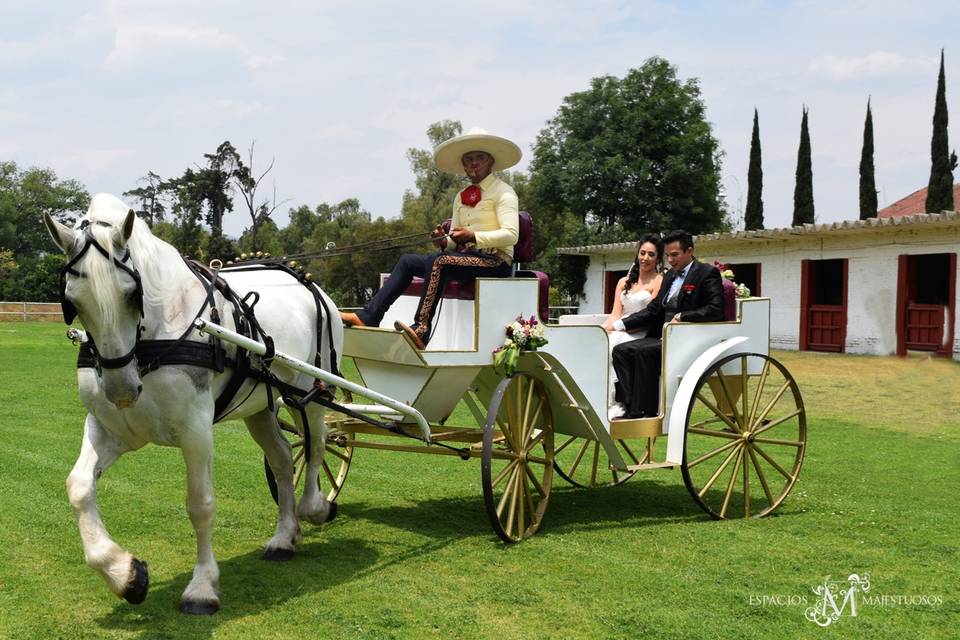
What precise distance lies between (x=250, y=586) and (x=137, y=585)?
2.77 ft

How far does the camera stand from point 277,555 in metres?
5.66

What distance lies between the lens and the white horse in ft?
13.3

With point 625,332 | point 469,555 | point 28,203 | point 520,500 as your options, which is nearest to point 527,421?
point 520,500

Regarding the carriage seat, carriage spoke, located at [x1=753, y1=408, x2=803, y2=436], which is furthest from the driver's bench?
carriage spoke, located at [x1=753, y1=408, x2=803, y2=436]

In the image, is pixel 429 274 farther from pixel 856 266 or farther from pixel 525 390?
pixel 856 266

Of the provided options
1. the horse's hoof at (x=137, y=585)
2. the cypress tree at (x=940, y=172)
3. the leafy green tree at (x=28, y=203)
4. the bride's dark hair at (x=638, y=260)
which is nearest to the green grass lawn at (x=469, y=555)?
the horse's hoof at (x=137, y=585)

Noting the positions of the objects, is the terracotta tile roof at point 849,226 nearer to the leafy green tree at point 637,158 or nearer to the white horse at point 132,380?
the leafy green tree at point 637,158

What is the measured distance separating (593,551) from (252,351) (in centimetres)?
258

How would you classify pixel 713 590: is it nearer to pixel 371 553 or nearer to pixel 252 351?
pixel 371 553

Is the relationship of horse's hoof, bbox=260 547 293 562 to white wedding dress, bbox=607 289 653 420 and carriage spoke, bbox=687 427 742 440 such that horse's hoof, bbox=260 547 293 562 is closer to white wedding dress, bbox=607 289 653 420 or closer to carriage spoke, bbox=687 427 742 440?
white wedding dress, bbox=607 289 653 420

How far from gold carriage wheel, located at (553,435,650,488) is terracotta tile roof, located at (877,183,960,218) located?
26260 mm

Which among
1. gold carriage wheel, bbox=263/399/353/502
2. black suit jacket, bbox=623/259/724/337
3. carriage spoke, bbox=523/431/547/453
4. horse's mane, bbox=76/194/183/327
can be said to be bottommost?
gold carriage wheel, bbox=263/399/353/502

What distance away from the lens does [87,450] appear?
453cm

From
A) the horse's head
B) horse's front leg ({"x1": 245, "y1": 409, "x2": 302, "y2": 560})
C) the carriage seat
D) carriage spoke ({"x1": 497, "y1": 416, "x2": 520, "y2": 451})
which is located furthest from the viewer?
the carriage seat
